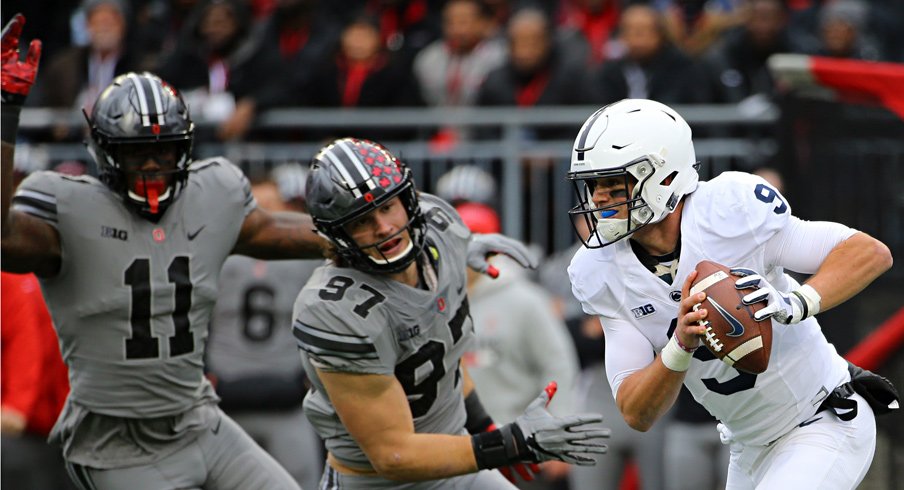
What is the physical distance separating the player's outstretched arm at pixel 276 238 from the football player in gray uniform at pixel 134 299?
0.25 metres

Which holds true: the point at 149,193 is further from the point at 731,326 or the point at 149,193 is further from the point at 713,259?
the point at 731,326

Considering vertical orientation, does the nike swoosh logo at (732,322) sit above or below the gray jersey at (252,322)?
above

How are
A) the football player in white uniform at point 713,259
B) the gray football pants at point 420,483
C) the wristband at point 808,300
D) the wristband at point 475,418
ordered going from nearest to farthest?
the wristband at point 808,300
the football player in white uniform at point 713,259
the gray football pants at point 420,483
the wristband at point 475,418

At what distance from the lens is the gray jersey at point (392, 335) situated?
181 inches

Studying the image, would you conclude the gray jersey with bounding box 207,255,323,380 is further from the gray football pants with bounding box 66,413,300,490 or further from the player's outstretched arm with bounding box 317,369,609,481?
the player's outstretched arm with bounding box 317,369,609,481

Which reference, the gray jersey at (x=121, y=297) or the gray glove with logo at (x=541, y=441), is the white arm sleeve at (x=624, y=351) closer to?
the gray glove with logo at (x=541, y=441)

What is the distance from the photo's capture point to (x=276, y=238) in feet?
18.0

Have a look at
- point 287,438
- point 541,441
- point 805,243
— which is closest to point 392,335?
point 541,441

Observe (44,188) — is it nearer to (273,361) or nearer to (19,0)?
(273,361)

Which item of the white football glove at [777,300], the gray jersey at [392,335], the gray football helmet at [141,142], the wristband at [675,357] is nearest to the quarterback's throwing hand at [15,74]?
the gray football helmet at [141,142]

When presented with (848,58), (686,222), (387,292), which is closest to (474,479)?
(387,292)

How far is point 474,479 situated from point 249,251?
1.28 meters

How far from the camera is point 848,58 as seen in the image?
866 centimetres

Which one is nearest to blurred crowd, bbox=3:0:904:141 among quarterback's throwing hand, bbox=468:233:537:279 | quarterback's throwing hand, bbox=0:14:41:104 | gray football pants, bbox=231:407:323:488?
gray football pants, bbox=231:407:323:488
